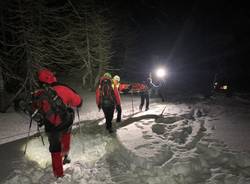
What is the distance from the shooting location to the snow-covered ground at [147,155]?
6.03 m

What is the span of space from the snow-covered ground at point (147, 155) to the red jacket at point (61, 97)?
124 centimetres

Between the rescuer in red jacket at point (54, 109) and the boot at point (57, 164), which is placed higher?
the rescuer in red jacket at point (54, 109)

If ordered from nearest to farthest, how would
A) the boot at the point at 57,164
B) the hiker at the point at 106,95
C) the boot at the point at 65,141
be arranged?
the boot at the point at 57,164 → the boot at the point at 65,141 → the hiker at the point at 106,95

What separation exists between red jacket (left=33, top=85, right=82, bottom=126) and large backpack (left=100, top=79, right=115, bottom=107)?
2.84 metres

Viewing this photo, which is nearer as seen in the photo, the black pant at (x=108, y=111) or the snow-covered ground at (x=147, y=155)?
the snow-covered ground at (x=147, y=155)

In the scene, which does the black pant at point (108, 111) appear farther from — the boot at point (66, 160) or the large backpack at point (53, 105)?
the large backpack at point (53, 105)

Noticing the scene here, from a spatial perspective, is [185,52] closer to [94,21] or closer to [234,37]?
[234,37]

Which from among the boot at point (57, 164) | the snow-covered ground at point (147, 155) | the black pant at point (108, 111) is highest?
the black pant at point (108, 111)

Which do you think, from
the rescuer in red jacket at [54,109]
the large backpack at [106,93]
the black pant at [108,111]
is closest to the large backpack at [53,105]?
the rescuer in red jacket at [54,109]

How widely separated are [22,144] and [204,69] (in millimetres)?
39594

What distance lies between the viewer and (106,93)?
30.0 ft

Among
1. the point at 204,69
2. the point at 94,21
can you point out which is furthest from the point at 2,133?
the point at 204,69

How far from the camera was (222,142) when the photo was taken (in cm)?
835

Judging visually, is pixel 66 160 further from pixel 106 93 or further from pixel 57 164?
pixel 106 93
